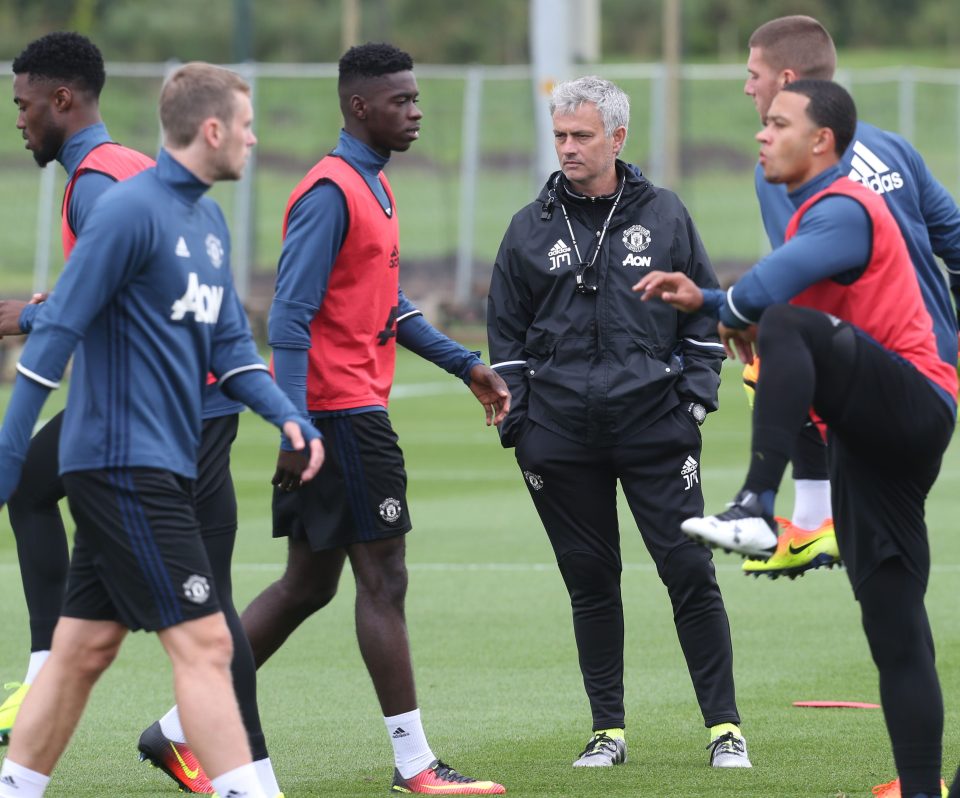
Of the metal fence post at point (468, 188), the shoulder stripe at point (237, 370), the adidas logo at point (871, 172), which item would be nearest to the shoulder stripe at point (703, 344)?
the adidas logo at point (871, 172)

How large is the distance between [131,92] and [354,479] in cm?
2495

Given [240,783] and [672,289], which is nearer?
[240,783]

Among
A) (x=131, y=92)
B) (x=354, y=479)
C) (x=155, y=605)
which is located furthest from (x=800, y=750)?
(x=131, y=92)

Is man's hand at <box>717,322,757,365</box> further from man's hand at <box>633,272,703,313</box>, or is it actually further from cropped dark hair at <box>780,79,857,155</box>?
cropped dark hair at <box>780,79,857,155</box>

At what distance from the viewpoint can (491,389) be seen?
7.16 m

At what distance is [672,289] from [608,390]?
1339 millimetres

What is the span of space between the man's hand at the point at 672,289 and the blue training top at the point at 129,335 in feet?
4.21

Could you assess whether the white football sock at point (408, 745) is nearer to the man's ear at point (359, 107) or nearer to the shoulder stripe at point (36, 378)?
the shoulder stripe at point (36, 378)

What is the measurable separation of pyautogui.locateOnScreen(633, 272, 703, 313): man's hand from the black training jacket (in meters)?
1.32

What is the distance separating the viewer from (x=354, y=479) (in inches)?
265

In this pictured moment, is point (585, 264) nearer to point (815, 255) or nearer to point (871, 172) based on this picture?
point (871, 172)

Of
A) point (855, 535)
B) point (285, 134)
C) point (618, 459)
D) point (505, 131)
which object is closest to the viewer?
point (855, 535)

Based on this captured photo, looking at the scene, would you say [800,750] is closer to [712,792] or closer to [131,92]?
[712,792]

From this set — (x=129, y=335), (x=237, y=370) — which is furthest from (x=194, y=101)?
(x=237, y=370)
